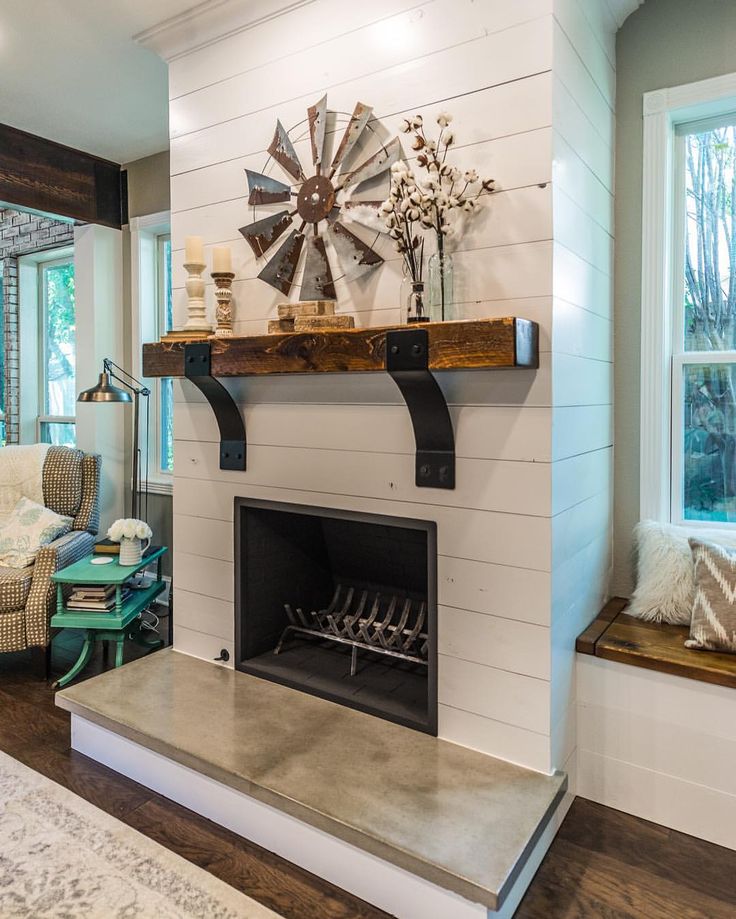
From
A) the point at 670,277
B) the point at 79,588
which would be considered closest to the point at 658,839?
the point at 670,277

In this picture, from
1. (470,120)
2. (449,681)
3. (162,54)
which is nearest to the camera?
(470,120)

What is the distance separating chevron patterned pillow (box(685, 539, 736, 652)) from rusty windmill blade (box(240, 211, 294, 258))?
172 cm

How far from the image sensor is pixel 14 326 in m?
4.89

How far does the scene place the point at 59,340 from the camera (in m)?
4.86

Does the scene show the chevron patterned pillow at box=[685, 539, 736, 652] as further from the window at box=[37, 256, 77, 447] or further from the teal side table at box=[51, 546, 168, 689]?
the window at box=[37, 256, 77, 447]

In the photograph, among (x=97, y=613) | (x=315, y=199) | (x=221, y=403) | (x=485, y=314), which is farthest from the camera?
(x=97, y=613)

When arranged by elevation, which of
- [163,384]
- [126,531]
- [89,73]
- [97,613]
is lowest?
[97,613]

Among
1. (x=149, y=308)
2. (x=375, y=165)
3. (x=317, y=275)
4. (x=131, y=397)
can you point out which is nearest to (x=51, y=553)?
(x=131, y=397)

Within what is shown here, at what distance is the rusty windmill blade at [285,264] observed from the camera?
2279 millimetres

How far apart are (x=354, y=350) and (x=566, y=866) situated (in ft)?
4.98

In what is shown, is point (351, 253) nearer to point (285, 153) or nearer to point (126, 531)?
point (285, 153)

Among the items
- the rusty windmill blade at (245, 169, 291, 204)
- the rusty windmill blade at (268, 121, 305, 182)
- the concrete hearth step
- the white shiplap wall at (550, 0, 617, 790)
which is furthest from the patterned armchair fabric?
the white shiplap wall at (550, 0, 617, 790)

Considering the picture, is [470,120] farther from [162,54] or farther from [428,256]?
[162,54]

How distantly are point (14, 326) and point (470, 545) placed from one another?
427cm
